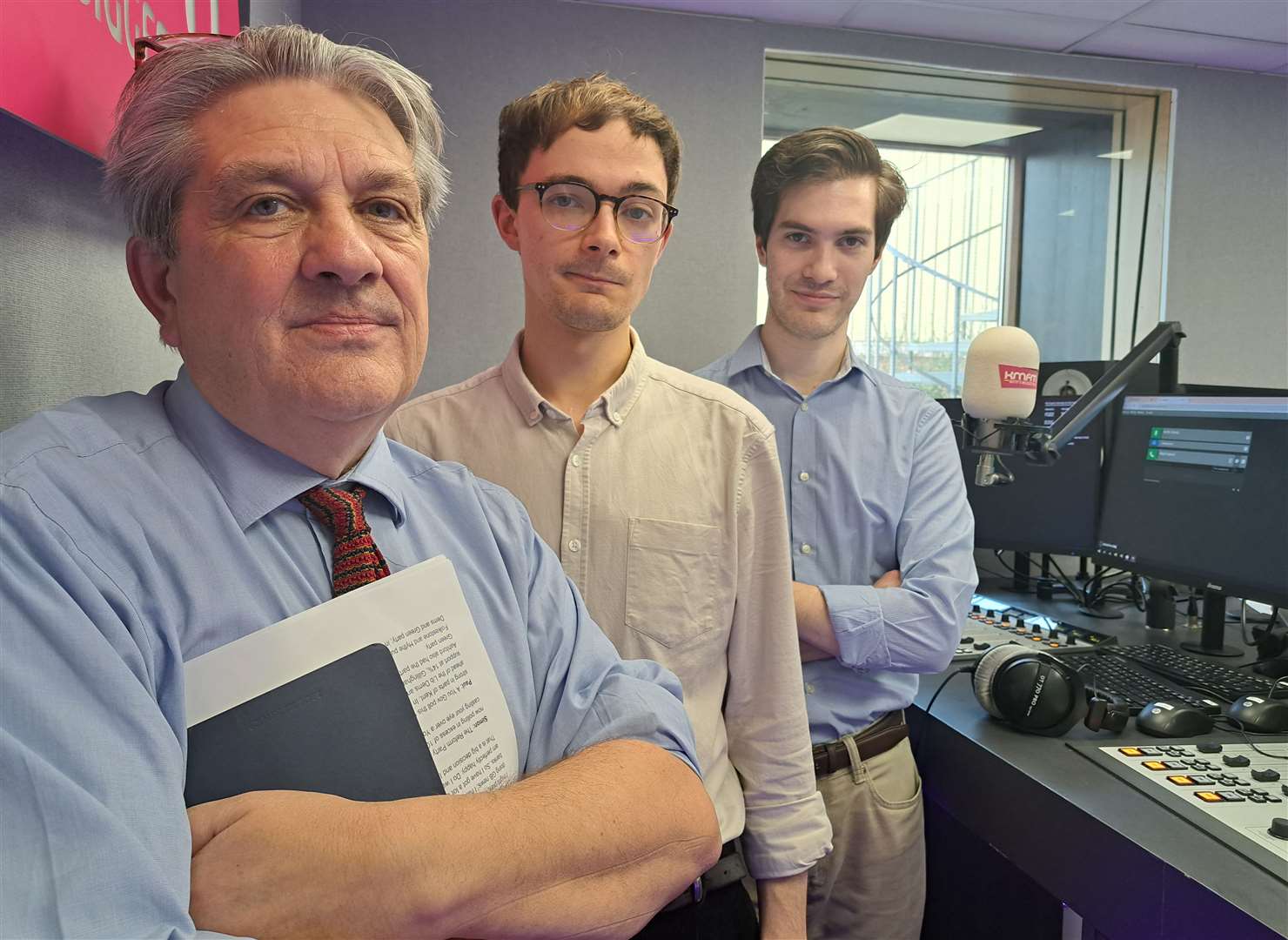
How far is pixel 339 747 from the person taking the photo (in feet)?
2.54

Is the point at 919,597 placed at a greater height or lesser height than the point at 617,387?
lesser

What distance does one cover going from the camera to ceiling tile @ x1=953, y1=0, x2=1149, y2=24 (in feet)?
11.1

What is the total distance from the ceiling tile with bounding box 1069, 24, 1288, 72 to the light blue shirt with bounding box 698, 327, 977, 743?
9.22ft

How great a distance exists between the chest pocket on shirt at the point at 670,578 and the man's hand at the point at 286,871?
2.14 ft

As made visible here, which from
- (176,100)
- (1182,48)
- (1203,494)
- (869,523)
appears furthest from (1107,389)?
(1182,48)

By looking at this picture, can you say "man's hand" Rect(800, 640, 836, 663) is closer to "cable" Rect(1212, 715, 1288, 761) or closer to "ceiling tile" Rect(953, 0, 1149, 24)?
"cable" Rect(1212, 715, 1288, 761)

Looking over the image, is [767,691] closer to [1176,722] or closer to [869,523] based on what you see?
[869,523]

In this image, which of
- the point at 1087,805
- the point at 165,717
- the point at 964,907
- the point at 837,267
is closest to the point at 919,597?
the point at 1087,805

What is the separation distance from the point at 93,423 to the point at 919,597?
4.42 ft

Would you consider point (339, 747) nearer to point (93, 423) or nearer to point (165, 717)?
point (165, 717)

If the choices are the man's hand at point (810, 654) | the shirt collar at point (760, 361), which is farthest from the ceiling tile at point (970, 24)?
the man's hand at point (810, 654)

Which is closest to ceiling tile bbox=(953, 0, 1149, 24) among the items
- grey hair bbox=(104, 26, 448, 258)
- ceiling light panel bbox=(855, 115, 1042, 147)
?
ceiling light panel bbox=(855, 115, 1042, 147)

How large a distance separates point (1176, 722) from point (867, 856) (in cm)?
59

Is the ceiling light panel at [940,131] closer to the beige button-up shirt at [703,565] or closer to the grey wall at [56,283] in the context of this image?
the beige button-up shirt at [703,565]
